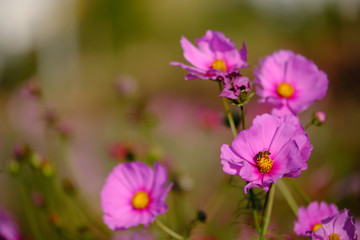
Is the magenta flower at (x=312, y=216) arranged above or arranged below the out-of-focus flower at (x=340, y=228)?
below

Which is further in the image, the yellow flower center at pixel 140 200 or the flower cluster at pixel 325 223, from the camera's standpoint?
the yellow flower center at pixel 140 200

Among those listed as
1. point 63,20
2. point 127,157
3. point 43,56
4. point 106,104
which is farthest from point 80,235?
point 63,20

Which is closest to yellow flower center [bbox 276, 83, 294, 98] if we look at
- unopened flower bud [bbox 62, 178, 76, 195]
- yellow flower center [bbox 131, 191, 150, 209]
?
yellow flower center [bbox 131, 191, 150, 209]

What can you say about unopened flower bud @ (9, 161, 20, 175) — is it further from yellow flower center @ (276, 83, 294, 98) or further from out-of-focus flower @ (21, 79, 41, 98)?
yellow flower center @ (276, 83, 294, 98)

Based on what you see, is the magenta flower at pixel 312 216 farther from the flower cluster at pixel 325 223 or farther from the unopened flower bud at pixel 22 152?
the unopened flower bud at pixel 22 152

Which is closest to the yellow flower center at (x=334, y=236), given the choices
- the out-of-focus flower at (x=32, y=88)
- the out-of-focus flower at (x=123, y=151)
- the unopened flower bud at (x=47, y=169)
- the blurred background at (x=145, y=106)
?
the blurred background at (x=145, y=106)
